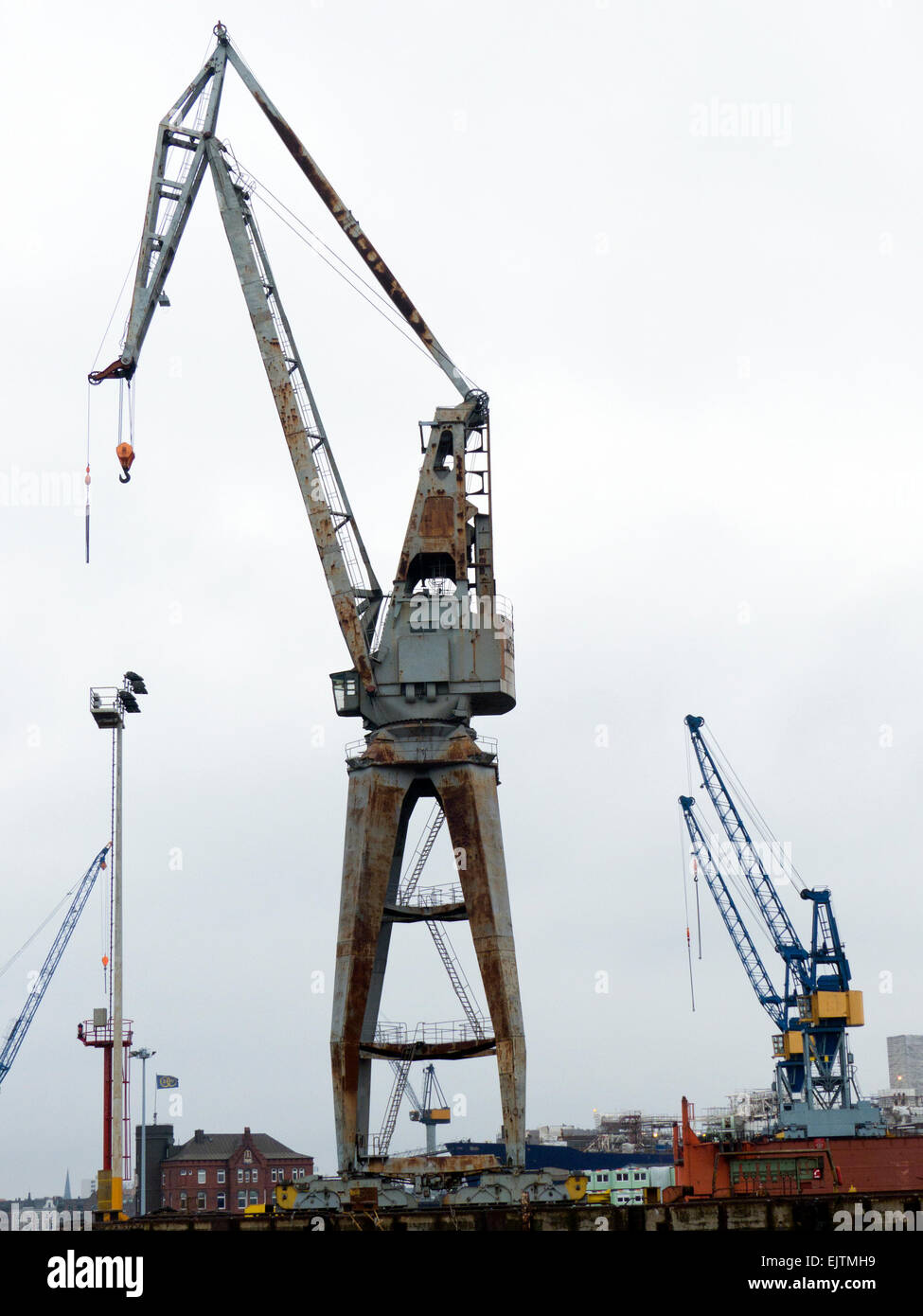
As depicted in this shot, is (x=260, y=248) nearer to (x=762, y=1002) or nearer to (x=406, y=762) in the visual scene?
(x=406, y=762)

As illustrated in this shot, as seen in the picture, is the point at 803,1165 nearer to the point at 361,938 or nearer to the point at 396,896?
the point at 396,896

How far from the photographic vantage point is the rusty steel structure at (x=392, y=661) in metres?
56.0

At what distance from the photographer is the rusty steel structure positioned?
5600cm

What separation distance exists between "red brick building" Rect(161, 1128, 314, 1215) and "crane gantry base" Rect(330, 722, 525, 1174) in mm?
81557

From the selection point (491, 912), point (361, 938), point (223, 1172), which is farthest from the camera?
point (223, 1172)

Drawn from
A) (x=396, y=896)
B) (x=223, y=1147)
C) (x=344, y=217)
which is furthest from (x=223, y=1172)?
(x=344, y=217)

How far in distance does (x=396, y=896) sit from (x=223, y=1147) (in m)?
92.2

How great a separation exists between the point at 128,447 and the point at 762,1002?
80945 mm

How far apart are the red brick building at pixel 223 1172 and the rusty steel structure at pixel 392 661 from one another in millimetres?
82266

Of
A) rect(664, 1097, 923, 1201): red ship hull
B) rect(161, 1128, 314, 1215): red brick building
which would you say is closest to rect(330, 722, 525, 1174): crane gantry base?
rect(664, 1097, 923, 1201): red ship hull

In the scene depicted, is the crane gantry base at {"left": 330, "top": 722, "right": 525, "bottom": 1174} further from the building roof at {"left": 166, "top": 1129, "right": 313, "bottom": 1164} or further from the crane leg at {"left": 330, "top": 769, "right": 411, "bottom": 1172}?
the building roof at {"left": 166, "top": 1129, "right": 313, "bottom": 1164}

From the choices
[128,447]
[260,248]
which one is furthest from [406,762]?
[260,248]

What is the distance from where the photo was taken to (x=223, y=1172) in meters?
138
